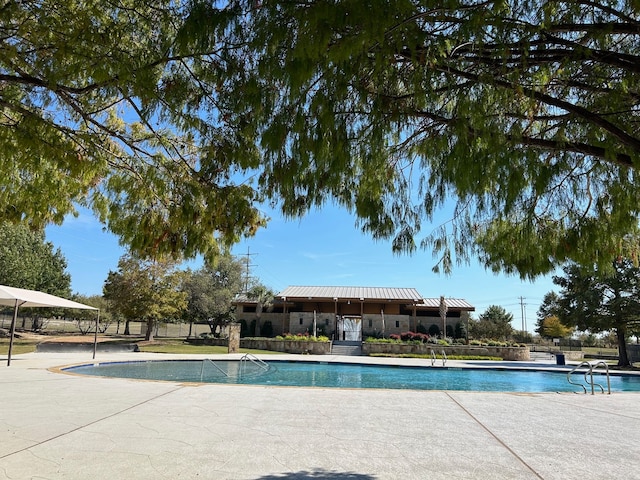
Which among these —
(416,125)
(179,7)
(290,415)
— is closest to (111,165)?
(179,7)

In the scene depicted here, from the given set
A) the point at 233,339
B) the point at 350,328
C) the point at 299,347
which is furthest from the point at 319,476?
the point at 350,328

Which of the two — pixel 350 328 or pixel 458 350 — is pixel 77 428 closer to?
pixel 458 350

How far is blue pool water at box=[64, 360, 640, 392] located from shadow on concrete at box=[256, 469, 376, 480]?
968 cm

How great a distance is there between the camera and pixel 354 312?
3294cm

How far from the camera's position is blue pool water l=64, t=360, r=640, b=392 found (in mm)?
13547

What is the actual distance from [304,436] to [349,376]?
11.5 metres

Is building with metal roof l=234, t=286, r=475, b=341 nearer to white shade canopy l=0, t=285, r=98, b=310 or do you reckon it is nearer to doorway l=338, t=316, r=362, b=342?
doorway l=338, t=316, r=362, b=342

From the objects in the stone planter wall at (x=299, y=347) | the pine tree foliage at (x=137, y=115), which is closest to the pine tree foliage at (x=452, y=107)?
the pine tree foliage at (x=137, y=115)

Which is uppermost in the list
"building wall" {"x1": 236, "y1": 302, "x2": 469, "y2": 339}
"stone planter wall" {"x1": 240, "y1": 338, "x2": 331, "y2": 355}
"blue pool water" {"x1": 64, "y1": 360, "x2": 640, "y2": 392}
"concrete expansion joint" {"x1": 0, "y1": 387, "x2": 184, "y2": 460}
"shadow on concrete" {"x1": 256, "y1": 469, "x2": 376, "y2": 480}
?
"building wall" {"x1": 236, "y1": 302, "x2": 469, "y2": 339}

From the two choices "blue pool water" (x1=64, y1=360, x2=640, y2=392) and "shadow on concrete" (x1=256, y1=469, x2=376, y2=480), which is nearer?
"shadow on concrete" (x1=256, y1=469, x2=376, y2=480)

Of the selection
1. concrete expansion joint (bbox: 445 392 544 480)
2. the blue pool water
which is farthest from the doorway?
concrete expansion joint (bbox: 445 392 544 480)

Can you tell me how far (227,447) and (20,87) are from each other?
4112mm

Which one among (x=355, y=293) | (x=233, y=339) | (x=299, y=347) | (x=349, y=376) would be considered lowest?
(x=349, y=376)

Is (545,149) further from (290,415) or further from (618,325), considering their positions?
(618,325)
